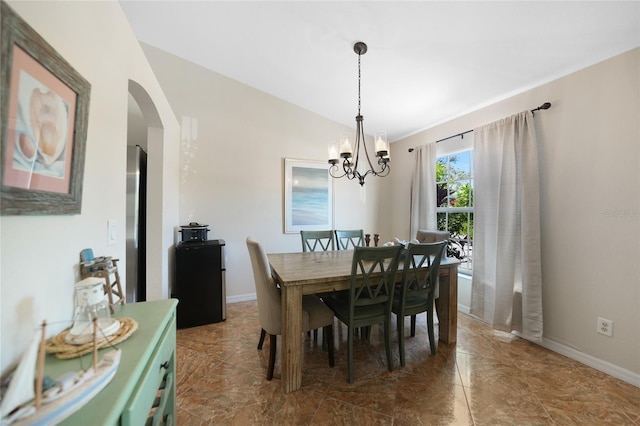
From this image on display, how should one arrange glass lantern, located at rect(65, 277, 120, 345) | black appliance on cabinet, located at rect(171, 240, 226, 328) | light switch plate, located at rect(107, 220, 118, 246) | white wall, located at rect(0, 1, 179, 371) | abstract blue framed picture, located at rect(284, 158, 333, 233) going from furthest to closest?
abstract blue framed picture, located at rect(284, 158, 333, 233), black appliance on cabinet, located at rect(171, 240, 226, 328), light switch plate, located at rect(107, 220, 118, 246), glass lantern, located at rect(65, 277, 120, 345), white wall, located at rect(0, 1, 179, 371)

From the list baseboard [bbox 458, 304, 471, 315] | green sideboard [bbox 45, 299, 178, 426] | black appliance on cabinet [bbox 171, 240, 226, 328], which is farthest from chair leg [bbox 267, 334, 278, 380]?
baseboard [bbox 458, 304, 471, 315]

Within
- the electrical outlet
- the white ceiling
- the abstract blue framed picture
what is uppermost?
the white ceiling

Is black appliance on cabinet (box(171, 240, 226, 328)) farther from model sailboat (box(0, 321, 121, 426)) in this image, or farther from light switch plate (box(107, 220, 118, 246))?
model sailboat (box(0, 321, 121, 426))

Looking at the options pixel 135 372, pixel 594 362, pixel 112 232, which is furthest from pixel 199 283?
pixel 594 362

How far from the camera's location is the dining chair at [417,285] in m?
1.96

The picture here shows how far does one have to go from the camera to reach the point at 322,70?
2.80 m

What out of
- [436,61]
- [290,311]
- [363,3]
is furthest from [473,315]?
[363,3]

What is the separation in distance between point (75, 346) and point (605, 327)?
336cm

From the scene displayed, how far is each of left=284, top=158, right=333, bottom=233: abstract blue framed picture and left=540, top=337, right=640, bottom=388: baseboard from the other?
2.90 meters

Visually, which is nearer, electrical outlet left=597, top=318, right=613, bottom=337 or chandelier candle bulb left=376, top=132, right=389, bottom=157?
electrical outlet left=597, top=318, right=613, bottom=337

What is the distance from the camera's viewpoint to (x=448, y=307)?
2.38 metres

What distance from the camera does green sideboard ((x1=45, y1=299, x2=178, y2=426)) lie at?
0.54 m

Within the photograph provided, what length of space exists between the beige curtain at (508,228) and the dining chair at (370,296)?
1.48m

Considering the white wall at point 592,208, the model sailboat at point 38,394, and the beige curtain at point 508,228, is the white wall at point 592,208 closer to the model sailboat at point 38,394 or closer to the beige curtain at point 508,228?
the beige curtain at point 508,228
